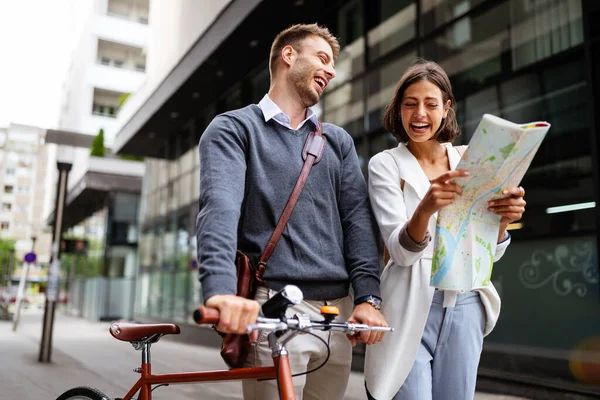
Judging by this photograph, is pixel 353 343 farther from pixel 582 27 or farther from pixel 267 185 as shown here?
pixel 582 27

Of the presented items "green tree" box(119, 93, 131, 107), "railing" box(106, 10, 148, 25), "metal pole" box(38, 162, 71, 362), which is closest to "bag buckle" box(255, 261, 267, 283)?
"metal pole" box(38, 162, 71, 362)

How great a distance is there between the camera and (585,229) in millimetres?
6559

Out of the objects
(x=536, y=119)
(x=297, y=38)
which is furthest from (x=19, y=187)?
(x=297, y=38)

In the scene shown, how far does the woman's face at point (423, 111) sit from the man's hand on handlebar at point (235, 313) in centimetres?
91

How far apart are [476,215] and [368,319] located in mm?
484

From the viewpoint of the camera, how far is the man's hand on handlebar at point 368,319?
2020 mm

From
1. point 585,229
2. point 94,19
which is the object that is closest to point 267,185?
point 585,229

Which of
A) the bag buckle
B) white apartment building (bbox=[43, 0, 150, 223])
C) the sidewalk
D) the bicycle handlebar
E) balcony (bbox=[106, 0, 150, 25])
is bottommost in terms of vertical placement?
the sidewalk

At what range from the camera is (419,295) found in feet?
6.91

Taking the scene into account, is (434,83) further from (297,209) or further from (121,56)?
(121,56)

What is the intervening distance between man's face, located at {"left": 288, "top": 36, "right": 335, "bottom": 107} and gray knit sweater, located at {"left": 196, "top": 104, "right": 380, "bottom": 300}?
0.13m

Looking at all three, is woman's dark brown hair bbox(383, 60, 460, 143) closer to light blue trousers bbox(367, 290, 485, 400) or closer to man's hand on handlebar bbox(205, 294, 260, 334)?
light blue trousers bbox(367, 290, 485, 400)

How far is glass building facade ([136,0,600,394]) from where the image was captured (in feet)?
21.6

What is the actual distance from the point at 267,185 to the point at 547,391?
18.0 feet
